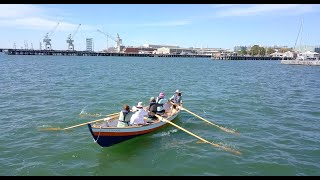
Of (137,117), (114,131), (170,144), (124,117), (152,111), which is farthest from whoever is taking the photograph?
(152,111)

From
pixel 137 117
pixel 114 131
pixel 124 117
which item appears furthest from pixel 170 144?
pixel 114 131

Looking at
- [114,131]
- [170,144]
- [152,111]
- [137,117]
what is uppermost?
[137,117]

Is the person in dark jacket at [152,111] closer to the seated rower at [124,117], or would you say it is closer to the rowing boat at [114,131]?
the rowing boat at [114,131]

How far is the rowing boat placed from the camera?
13.7m

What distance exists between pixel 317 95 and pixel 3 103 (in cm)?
3167

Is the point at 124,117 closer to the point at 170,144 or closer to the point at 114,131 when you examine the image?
the point at 114,131

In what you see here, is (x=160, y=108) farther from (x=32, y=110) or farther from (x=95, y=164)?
(x=32, y=110)

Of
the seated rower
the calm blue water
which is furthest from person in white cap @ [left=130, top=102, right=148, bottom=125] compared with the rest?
the calm blue water

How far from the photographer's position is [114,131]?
14.2 meters


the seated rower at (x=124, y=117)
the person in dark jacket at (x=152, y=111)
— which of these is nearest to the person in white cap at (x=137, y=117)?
the seated rower at (x=124, y=117)

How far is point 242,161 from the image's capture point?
13.8 meters

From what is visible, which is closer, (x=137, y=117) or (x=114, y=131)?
(x=114, y=131)

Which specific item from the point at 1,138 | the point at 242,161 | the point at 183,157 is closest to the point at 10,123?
the point at 1,138

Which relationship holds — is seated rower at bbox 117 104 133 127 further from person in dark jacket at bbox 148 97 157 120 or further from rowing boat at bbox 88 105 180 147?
person in dark jacket at bbox 148 97 157 120
